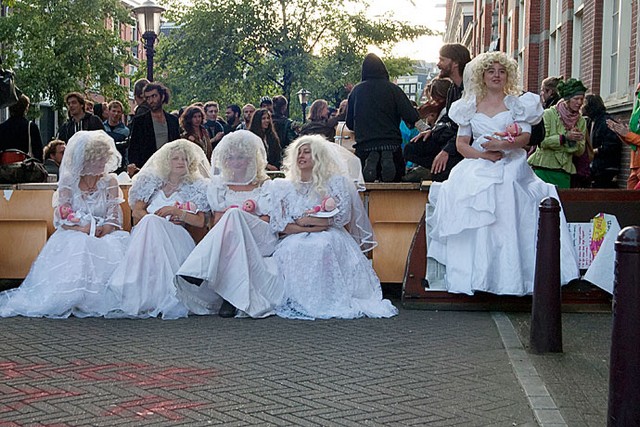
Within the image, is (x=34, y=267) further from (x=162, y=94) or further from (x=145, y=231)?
(x=162, y=94)

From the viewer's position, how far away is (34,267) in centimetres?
927

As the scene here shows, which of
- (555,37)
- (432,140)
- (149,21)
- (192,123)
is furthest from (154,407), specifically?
(555,37)

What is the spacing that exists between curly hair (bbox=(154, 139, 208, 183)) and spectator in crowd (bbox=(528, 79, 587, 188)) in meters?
4.42

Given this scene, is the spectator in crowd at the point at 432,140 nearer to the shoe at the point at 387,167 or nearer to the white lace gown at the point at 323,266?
the shoe at the point at 387,167

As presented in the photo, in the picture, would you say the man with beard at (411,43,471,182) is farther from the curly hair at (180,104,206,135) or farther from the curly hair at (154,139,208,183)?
the curly hair at (180,104,206,135)

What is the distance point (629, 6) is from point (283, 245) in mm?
8396

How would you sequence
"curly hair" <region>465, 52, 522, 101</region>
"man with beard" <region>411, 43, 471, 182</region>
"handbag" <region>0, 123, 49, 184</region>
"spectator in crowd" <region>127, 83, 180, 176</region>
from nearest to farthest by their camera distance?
"curly hair" <region>465, 52, 522, 101</region> → "man with beard" <region>411, 43, 471, 182</region> → "handbag" <region>0, 123, 49, 184</region> → "spectator in crowd" <region>127, 83, 180, 176</region>

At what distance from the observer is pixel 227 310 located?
884 cm

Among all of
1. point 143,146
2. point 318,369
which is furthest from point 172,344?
point 143,146

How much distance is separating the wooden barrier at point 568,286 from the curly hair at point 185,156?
214 centimetres

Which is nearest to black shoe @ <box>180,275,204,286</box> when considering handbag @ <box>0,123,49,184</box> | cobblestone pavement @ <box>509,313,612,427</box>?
cobblestone pavement @ <box>509,313,612,427</box>

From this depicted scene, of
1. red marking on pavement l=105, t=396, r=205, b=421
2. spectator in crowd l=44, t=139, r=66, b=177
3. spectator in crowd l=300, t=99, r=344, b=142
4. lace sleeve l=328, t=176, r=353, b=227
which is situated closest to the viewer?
red marking on pavement l=105, t=396, r=205, b=421

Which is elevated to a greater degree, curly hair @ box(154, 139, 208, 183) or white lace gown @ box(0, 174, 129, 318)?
curly hair @ box(154, 139, 208, 183)

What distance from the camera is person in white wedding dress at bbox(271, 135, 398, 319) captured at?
897 centimetres
